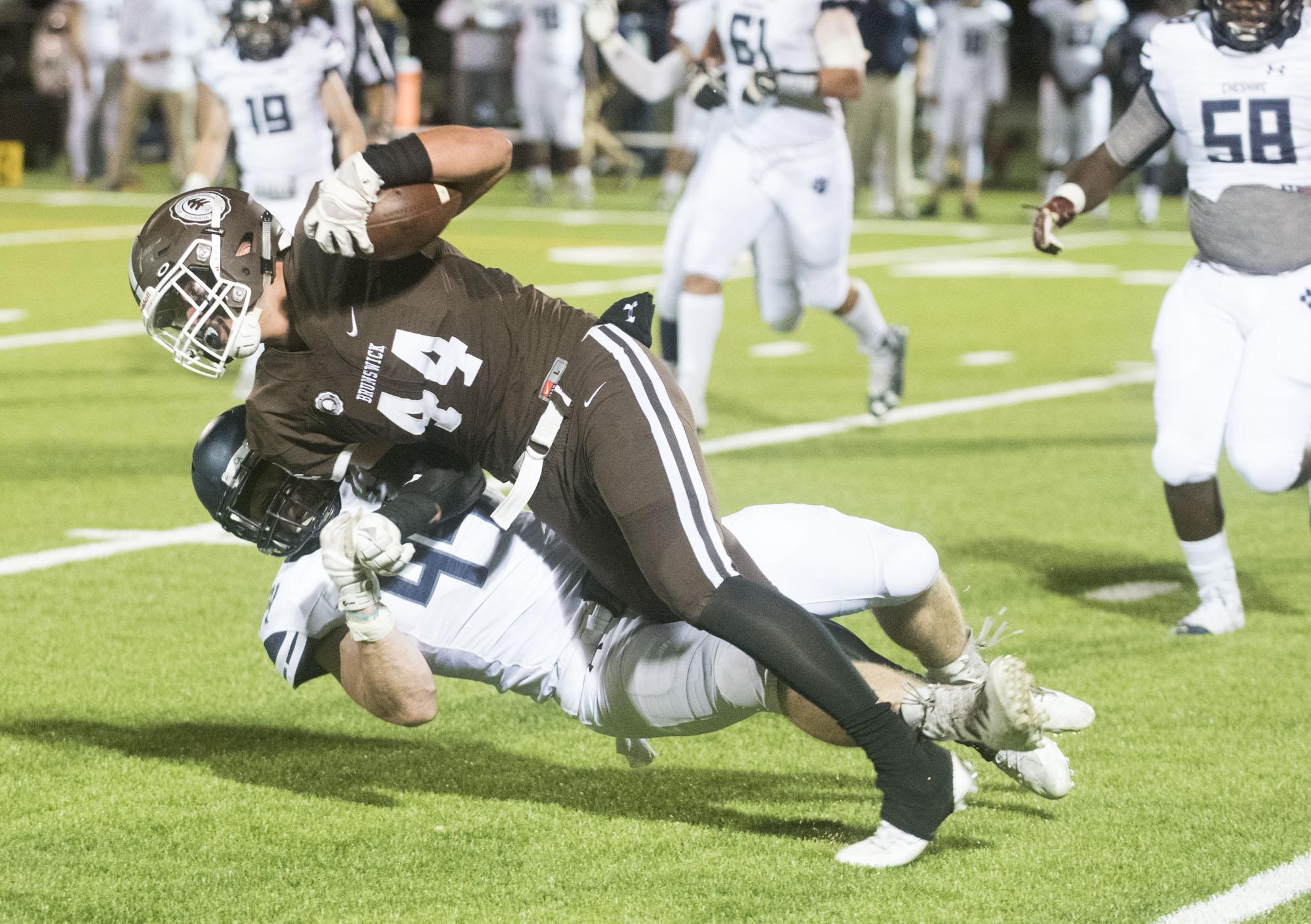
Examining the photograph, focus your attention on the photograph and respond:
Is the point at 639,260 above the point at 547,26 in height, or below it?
below

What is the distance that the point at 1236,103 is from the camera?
474 cm

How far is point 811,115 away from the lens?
716cm

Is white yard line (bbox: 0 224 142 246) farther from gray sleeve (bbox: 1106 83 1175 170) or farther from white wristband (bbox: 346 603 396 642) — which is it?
white wristband (bbox: 346 603 396 642)

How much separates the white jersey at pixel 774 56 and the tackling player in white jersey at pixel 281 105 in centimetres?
184

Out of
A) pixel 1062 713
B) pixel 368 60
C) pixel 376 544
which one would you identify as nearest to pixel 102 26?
pixel 368 60

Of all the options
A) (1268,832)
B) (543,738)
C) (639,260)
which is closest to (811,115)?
(543,738)

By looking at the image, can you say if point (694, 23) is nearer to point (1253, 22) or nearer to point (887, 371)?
point (887, 371)

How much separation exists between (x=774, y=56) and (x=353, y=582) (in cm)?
446

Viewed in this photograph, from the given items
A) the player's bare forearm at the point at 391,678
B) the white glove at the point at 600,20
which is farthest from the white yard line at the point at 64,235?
the player's bare forearm at the point at 391,678

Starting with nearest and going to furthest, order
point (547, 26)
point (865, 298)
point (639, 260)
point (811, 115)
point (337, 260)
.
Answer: point (337, 260)
point (811, 115)
point (865, 298)
point (639, 260)
point (547, 26)

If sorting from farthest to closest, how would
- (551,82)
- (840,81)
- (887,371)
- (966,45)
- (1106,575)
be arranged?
1. (551,82)
2. (966,45)
3. (887,371)
4. (840,81)
5. (1106,575)

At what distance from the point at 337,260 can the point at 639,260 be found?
389 inches

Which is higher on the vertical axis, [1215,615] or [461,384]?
[461,384]

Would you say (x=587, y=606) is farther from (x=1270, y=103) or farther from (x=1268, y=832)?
(x=1270, y=103)
